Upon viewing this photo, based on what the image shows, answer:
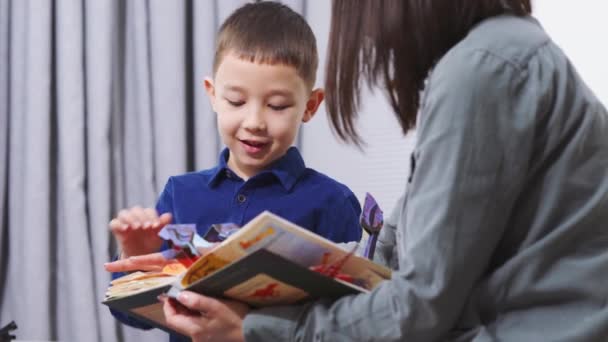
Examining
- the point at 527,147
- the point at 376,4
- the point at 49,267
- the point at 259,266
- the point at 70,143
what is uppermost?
A: the point at 376,4

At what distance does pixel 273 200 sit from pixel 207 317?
1.45 feet

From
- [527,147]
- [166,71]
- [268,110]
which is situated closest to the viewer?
[527,147]

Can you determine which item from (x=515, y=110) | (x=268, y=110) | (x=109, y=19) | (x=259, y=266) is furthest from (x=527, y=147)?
(x=109, y=19)

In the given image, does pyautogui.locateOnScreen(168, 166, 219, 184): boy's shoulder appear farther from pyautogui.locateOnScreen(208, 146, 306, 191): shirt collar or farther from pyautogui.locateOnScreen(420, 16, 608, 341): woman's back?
pyautogui.locateOnScreen(420, 16, 608, 341): woman's back

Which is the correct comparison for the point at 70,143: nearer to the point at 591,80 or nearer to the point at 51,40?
the point at 51,40

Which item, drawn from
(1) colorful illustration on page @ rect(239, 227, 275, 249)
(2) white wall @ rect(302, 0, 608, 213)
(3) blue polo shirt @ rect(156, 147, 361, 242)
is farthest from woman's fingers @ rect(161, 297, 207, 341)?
(2) white wall @ rect(302, 0, 608, 213)

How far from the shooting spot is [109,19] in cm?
214

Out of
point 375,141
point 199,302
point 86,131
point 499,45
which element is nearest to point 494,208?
point 499,45

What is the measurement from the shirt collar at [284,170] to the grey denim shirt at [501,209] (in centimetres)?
51

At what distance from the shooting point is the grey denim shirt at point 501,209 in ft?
2.51

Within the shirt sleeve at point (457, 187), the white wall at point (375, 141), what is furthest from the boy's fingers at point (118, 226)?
the white wall at point (375, 141)

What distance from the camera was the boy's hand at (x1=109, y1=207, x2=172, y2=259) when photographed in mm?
1084

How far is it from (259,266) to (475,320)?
0.78ft

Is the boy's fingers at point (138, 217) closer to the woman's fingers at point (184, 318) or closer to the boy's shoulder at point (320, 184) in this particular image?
the woman's fingers at point (184, 318)
